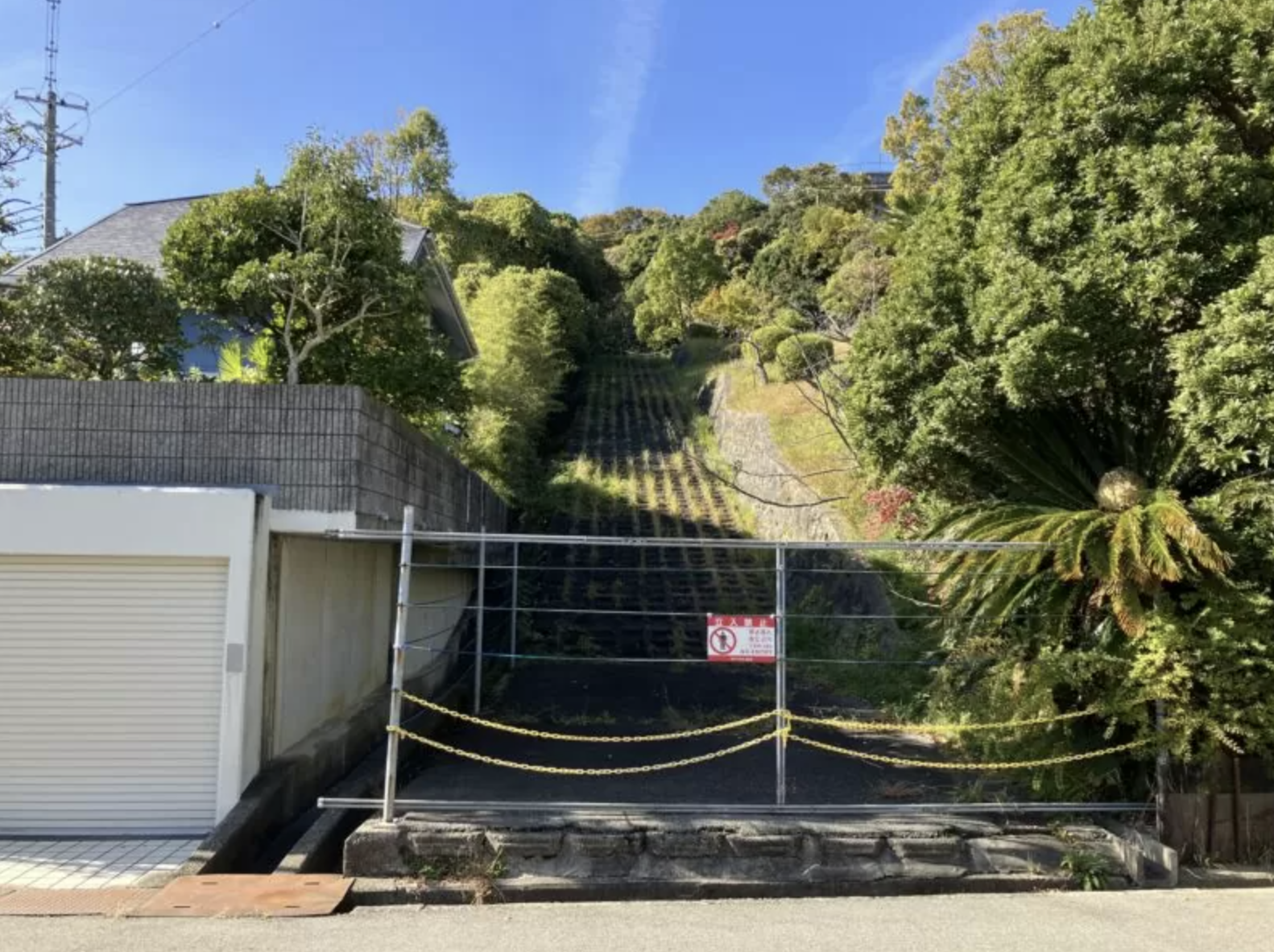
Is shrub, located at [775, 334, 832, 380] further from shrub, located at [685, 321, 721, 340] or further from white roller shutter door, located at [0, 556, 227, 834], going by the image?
white roller shutter door, located at [0, 556, 227, 834]

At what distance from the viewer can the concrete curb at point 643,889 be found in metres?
4.78

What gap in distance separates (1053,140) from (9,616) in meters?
8.15

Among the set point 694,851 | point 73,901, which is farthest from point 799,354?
point 73,901

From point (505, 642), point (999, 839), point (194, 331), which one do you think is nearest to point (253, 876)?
point (999, 839)

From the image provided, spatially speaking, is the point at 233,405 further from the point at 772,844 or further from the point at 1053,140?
the point at 1053,140

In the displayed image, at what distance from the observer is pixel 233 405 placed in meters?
6.42

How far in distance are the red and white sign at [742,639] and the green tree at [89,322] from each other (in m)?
6.43

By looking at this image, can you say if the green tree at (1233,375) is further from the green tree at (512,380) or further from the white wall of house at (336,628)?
the green tree at (512,380)

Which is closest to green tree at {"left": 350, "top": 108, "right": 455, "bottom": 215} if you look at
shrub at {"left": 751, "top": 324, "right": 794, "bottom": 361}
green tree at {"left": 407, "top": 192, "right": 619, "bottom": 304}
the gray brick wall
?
green tree at {"left": 407, "top": 192, "right": 619, "bottom": 304}

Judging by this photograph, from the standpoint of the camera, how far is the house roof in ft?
46.4

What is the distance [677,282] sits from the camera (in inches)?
1372

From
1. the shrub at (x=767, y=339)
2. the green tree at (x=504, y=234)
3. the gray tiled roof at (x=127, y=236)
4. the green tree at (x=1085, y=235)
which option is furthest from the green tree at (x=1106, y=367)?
the green tree at (x=504, y=234)

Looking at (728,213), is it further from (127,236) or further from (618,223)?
(127,236)

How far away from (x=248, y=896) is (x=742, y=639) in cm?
309
